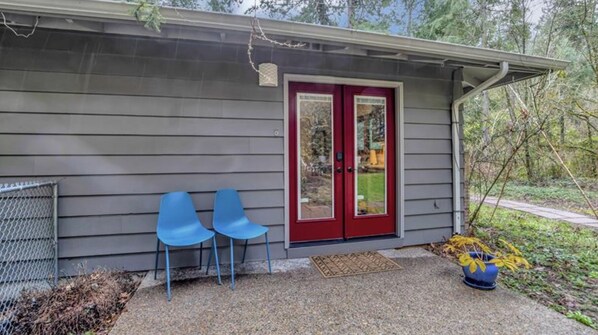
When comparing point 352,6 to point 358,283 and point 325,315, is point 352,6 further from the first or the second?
point 325,315

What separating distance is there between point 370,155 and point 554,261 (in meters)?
2.24

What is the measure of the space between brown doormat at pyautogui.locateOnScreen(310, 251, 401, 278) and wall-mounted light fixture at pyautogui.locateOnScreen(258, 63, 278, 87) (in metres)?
1.89

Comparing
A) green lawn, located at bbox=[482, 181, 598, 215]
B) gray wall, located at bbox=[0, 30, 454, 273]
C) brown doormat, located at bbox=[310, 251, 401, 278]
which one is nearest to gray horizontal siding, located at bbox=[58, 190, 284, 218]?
gray wall, located at bbox=[0, 30, 454, 273]

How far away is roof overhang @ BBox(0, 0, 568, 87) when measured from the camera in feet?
6.72

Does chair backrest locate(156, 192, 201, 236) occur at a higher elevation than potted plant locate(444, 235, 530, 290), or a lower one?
higher

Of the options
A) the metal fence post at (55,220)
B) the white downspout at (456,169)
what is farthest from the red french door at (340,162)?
the metal fence post at (55,220)

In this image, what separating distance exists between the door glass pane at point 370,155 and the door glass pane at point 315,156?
1.14 feet

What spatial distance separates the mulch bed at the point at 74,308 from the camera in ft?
6.13

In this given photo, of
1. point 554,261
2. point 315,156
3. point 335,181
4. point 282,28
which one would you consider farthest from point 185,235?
point 554,261

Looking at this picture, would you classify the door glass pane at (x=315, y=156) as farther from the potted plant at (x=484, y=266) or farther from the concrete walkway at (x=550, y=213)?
the concrete walkway at (x=550, y=213)

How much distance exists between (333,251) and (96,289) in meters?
2.15

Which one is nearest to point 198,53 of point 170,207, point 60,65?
point 60,65

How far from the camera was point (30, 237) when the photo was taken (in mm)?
2494

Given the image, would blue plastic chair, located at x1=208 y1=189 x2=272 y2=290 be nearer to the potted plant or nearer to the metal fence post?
the metal fence post
